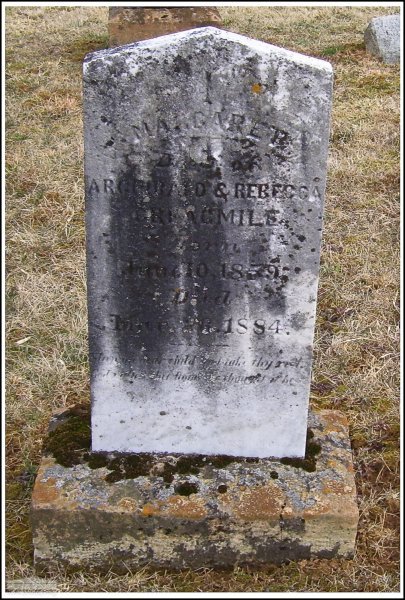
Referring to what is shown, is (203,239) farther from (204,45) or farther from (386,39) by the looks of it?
(386,39)

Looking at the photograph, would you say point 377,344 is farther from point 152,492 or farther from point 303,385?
point 152,492

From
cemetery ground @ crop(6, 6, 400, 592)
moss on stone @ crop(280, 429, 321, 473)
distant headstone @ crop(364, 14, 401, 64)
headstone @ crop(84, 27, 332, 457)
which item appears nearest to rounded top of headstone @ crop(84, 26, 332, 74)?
headstone @ crop(84, 27, 332, 457)

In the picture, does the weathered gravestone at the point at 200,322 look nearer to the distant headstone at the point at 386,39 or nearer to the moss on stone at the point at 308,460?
the moss on stone at the point at 308,460

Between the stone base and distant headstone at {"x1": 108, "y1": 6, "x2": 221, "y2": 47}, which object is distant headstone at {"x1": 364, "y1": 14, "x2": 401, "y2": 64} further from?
the stone base

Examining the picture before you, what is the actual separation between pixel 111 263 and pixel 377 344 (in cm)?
238

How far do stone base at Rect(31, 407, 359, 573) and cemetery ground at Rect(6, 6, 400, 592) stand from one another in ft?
0.26

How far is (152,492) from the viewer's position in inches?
128

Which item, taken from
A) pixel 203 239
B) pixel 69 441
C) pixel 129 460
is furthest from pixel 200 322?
pixel 69 441

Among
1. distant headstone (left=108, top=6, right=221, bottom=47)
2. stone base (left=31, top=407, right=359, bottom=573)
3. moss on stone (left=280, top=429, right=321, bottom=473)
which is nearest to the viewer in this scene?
stone base (left=31, top=407, right=359, bottom=573)

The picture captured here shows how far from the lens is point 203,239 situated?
3021 mm

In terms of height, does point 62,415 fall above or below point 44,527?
above

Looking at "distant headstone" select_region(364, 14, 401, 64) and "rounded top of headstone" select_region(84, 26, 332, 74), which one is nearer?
"rounded top of headstone" select_region(84, 26, 332, 74)

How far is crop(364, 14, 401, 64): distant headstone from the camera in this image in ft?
33.5

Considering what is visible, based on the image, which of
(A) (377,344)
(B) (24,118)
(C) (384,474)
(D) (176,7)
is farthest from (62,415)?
(D) (176,7)
